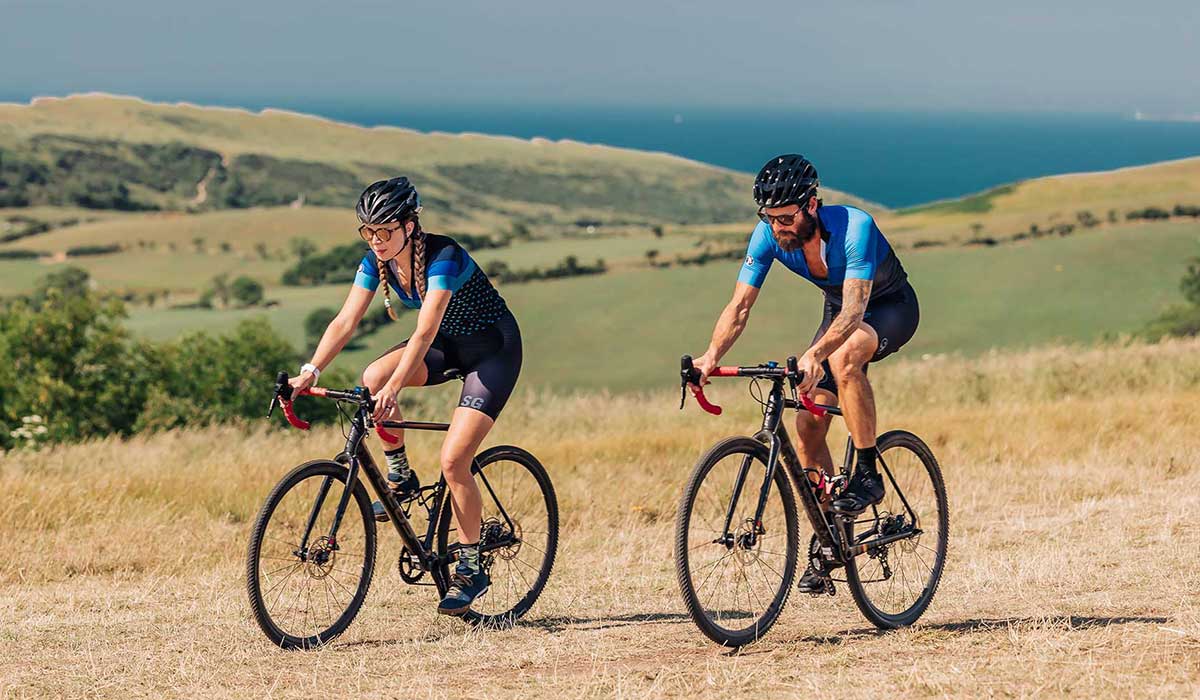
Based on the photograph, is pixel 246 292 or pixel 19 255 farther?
pixel 19 255

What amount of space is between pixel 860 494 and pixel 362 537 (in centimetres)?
→ 271

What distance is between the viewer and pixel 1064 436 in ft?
48.0

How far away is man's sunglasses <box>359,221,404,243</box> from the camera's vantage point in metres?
6.77

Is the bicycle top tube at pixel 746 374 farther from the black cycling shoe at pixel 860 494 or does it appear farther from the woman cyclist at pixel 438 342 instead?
the woman cyclist at pixel 438 342

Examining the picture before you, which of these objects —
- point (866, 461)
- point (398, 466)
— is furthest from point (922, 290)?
point (398, 466)

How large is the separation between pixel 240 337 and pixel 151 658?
114 feet

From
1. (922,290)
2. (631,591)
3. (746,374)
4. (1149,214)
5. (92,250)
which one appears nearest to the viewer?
(746,374)

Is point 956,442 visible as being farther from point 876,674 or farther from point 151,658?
point 151,658

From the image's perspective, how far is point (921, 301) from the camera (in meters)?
62.7

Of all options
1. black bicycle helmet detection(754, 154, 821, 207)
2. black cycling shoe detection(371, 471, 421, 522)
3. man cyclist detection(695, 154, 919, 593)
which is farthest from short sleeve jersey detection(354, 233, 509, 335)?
black bicycle helmet detection(754, 154, 821, 207)

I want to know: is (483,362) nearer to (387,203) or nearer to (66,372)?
(387,203)

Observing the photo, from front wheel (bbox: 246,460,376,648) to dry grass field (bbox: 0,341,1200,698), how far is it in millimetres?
168

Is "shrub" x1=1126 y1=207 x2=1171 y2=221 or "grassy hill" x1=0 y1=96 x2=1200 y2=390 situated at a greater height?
"shrub" x1=1126 y1=207 x2=1171 y2=221

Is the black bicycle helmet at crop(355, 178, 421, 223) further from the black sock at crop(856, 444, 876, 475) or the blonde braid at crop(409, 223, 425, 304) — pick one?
the black sock at crop(856, 444, 876, 475)
